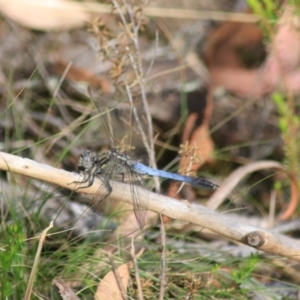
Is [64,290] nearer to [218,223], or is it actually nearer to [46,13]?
[218,223]

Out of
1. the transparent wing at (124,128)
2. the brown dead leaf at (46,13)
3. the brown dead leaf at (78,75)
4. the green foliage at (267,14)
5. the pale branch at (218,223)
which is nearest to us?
the pale branch at (218,223)

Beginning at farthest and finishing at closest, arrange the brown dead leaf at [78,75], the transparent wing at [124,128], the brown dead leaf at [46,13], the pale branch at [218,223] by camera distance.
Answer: the brown dead leaf at [46,13] → the brown dead leaf at [78,75] → the transparent wing at [124,128] → the pale branch at [218,223]

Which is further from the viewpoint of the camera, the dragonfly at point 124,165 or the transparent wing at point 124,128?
the transparent wing at point 124,128

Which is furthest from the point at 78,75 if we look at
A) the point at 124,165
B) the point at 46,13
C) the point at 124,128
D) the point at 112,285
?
the point at 112,285

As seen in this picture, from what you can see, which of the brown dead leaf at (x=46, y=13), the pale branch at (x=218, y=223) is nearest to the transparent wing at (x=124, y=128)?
the pale branch at (x=218, y=223)

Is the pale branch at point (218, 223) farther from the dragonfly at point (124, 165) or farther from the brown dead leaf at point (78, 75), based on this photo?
the brown dead leaf at point (78, 75)

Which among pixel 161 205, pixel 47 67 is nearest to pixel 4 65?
pixel 47 67

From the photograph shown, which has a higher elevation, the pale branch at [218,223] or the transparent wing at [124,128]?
the transparent wing at [124,128]
